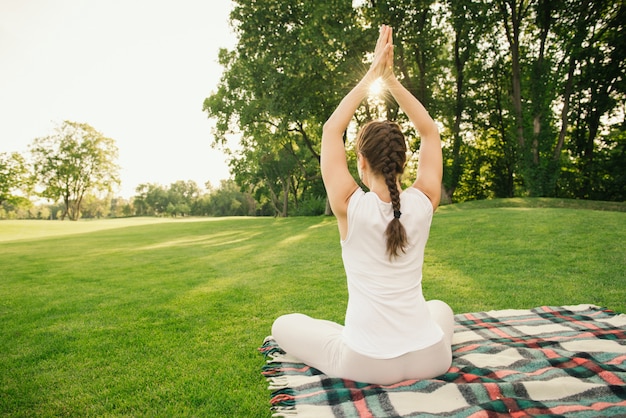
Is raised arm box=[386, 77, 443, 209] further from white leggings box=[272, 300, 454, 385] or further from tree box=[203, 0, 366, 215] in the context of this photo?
tree box=[203, 0, 366, 215]

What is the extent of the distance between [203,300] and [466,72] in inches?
921

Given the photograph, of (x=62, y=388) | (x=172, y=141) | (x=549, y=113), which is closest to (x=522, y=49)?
(x=549, y=113)

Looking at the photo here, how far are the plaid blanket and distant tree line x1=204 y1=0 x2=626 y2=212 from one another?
15183mm

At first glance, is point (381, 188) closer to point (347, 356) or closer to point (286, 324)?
point (347, 356)

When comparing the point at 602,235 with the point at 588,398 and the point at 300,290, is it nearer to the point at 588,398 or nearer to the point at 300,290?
the point at 300,290

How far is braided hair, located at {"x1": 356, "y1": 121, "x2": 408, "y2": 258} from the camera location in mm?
1976

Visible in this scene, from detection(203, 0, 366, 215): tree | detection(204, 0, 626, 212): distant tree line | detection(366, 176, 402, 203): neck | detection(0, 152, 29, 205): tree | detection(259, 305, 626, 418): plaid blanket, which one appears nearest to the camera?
detection(259, 305, 626, 418): plaid blanket

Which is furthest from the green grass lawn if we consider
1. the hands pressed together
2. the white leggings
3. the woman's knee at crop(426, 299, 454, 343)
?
the hands pressed together

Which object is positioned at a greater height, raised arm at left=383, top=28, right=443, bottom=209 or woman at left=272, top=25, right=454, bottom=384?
raised arm at left=383, top=28, right=443, bottom=209

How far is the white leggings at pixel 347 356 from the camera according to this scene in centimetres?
213

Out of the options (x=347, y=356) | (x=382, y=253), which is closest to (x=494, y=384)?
(x=347, y=356)

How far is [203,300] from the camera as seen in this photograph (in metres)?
5.08

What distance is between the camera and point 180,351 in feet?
10.7

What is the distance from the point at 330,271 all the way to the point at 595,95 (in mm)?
22822
